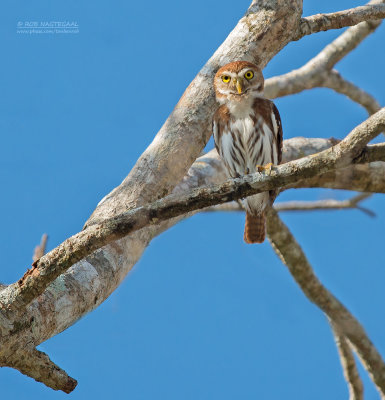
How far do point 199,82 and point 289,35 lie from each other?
0.79 m

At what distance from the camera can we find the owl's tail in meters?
5.79

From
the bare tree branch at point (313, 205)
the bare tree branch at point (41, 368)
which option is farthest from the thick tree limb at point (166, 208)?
the bare tree branch at point (313, 205)

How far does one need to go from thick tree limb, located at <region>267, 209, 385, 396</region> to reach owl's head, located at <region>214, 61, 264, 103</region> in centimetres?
168

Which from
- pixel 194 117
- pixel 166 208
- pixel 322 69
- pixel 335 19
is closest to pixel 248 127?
pixel 194 117

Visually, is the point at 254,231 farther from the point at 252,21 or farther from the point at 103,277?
the point at 103,277

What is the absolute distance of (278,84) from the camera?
7.86 metres

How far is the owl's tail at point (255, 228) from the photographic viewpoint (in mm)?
5785

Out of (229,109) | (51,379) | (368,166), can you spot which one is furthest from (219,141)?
(51,379)

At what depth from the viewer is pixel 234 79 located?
17.0ft

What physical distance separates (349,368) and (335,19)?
3572 millimetres

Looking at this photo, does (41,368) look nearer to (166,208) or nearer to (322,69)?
(166,208)

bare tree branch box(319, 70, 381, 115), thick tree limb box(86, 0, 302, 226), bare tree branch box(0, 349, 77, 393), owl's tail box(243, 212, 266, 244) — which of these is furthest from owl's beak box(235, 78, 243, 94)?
bare tree branch box(319, 70, 381, 115)

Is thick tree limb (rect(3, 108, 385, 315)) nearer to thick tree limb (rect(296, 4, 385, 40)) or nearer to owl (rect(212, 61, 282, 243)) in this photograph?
owl (rect(212, 61, 282, 243))

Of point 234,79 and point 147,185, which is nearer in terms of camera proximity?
point 147,185
